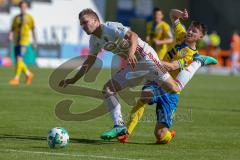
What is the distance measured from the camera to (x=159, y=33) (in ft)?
68.8

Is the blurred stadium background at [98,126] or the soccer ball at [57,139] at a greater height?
the soccer ball at [57,139]

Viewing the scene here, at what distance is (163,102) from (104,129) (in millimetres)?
1857

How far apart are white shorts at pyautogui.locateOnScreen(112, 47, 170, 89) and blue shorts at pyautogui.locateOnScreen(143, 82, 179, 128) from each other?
156mm

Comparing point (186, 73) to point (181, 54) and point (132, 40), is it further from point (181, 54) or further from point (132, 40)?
point (132, 40)

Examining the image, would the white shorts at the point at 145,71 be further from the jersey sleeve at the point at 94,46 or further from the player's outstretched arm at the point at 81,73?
the jersey sleeve at the point at 94,46

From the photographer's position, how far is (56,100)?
60.6 ft

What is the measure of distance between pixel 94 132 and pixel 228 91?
43.5 feet

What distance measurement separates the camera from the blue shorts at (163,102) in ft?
37.7

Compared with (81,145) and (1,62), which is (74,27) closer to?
(1,62)

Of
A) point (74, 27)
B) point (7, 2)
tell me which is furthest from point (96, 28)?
point (74, 27)

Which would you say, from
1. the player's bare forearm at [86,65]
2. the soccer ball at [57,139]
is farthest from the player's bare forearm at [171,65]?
the soccer ball at [57,139]

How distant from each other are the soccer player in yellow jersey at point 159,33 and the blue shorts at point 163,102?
919 cm

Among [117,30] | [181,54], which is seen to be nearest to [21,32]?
[181,54]

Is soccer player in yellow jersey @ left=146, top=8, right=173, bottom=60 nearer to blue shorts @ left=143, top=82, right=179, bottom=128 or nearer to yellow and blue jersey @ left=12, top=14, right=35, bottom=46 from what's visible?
yellow and blue jersey @ left=12, top=14, right=35, bottom=46
